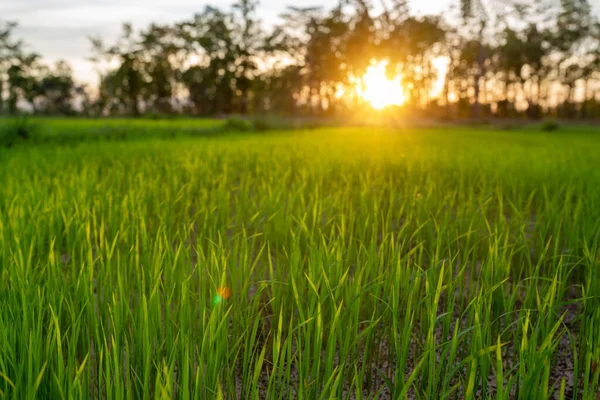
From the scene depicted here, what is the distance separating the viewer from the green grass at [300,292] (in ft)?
4.17

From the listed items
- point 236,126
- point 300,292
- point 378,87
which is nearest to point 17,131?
point 236,126

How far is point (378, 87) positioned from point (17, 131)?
28.4 m

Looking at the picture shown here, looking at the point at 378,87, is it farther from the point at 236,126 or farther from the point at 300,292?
the point at 300,292

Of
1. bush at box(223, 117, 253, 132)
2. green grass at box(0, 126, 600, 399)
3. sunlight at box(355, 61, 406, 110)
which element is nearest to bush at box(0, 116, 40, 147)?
green grass at box(0, 126, 600, 399)

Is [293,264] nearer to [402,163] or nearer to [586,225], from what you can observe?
[586,225]

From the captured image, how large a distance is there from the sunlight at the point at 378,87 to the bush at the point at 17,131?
25226mm

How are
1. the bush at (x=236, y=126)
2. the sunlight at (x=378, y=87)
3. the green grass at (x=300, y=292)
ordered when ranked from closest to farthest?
the green grass at (x=300, y=292) < the bush at (x=236, y=126) < the sunlight at (x=378, y=87)

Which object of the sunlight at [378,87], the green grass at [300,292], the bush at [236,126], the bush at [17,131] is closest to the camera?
the green grass at [300,292]

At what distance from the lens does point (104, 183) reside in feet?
13.1

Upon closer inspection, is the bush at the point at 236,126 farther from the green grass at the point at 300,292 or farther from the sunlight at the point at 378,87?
the sunlight at the point at 378,87

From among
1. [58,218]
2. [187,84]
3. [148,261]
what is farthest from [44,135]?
[187,84]

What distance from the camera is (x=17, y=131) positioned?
9.33 meters

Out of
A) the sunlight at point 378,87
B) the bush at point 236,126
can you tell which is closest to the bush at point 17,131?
the bush at point 236,126

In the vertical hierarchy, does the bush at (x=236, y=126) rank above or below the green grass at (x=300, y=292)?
above
